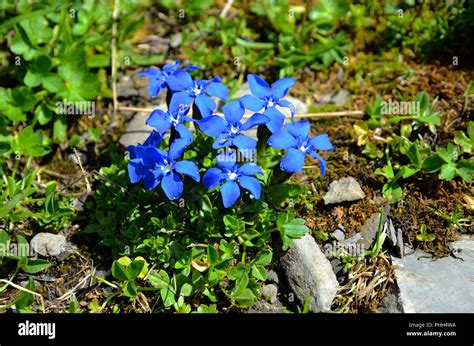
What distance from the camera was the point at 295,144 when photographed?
13.5ft

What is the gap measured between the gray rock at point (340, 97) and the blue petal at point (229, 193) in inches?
75.6

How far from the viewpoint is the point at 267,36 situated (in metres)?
6.04

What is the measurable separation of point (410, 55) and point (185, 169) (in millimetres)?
2749

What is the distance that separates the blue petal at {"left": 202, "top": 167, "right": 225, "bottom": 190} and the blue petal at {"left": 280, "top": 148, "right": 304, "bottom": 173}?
0.38 m

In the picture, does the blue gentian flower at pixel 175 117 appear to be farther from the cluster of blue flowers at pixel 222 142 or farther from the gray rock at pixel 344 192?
the gray rock at pixel 344 192

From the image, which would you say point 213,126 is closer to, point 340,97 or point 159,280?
point 159,280

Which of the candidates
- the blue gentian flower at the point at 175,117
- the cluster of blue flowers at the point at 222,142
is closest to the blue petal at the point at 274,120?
the cluster of blue flowers at the point at 222,142

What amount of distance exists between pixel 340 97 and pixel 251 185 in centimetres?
197

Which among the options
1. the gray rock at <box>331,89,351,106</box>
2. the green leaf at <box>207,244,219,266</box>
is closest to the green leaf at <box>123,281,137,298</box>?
the green leaf at <box>207,244,219,266</box>

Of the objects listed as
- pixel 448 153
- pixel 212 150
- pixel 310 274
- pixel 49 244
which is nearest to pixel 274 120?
pixel 212 150

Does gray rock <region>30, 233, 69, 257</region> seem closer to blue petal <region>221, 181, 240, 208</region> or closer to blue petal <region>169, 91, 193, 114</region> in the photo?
blue petal <region>169, 91, 193, 114</region>

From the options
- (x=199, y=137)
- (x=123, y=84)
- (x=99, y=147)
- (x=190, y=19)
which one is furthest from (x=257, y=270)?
(x=190, y=19)

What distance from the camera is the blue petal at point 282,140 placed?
13.4ft

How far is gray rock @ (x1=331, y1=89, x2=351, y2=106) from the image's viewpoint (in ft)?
18.4
